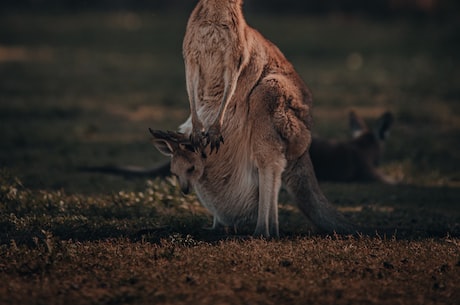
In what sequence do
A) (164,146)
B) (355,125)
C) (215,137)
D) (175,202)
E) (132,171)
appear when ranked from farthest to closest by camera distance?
(355,125) → (132,171) → (175,202) → (164,146) → (215,137)

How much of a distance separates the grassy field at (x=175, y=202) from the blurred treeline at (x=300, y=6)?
565 centimetres

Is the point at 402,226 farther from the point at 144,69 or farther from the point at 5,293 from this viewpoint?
the point at 144,69

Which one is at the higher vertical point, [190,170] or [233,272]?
[190,170]

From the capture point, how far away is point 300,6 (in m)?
24.7

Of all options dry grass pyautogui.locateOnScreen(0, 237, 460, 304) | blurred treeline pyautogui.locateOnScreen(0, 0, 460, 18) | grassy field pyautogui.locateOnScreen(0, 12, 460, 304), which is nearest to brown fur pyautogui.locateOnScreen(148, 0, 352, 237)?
grassy field pyautogui.locateOnScreen(0, 12, 460, 304)

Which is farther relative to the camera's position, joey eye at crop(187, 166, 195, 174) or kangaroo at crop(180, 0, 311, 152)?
joey eye at crop(187, 166, 195, 174)

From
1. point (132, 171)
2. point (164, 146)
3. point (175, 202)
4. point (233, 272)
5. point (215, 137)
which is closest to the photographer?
point (233, 272)

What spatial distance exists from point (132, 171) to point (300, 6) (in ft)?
58.8

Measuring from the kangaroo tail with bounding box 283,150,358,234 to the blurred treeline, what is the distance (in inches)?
712

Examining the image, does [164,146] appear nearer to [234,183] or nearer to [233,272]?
[234,183]

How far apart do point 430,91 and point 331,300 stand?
10.2 meters

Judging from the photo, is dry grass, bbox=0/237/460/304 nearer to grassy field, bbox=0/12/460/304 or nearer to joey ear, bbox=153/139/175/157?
grassy field, bbox=0/12/460/304

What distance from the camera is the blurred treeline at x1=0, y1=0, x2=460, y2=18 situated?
2281 cm

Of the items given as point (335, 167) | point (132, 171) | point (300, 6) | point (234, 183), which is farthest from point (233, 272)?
point (300, 6)
